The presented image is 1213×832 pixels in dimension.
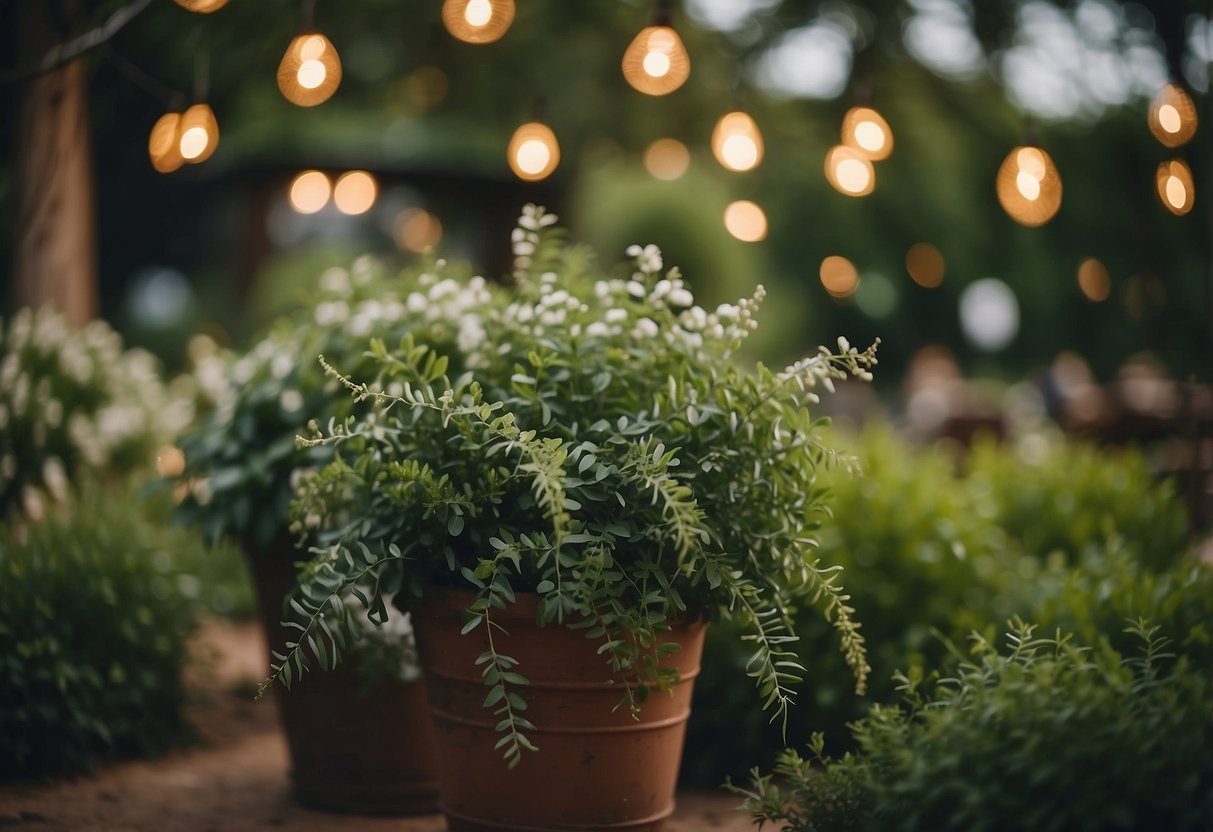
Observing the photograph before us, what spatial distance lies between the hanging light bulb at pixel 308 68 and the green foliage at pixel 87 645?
1832mm

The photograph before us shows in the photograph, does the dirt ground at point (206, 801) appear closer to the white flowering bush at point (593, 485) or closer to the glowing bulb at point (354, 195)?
the white flowering bush at point (593, 485)

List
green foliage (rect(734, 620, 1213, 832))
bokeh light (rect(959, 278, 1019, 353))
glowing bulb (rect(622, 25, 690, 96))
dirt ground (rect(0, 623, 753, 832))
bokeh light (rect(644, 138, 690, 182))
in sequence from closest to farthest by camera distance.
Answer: green foliage (rect(734, 620, 1213, 832)), dirt ground (rect(0, 623, 753, 832)), glowing bulb (rect(622, 25, 690, 96)), bokeh light (rect(644, 138, 690, 182)), bokeh light (rect(959, 278, 1019, 353))

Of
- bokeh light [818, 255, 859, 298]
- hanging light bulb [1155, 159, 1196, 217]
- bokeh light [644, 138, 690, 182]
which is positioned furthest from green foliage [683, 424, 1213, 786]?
bokeh light [818, 255, 859, 298]

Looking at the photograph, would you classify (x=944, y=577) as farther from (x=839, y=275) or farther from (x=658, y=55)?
(x=839, y=275)

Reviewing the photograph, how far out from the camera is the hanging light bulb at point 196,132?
383cm

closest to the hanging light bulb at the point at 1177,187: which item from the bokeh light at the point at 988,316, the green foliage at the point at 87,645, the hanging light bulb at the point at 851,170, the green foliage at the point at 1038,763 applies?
the hanging light bulb at the point at 851,170

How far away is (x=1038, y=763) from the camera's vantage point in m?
1.92

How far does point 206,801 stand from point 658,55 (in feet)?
10.2

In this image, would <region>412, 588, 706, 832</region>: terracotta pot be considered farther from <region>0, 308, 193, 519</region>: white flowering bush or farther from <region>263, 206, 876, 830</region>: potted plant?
<region>0, 308, 193, 519</region>: white flowering bush

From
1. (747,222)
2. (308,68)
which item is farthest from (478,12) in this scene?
(747,222)

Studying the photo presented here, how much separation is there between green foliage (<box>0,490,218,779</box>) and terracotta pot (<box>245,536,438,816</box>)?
2.36 ft

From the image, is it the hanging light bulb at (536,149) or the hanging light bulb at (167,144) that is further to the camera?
the hanging light bulb at (536,149)

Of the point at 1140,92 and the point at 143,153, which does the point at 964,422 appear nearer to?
the point at 1140,92

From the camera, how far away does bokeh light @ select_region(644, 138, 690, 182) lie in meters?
9.76
